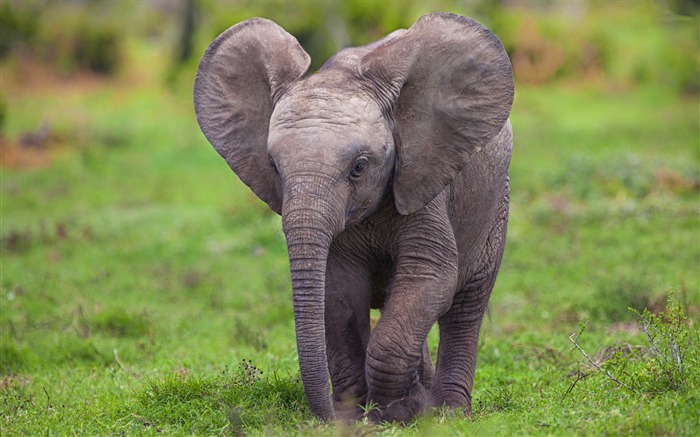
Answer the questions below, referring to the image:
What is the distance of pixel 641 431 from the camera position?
4.77 m

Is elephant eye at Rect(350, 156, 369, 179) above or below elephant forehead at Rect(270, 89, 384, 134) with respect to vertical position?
below

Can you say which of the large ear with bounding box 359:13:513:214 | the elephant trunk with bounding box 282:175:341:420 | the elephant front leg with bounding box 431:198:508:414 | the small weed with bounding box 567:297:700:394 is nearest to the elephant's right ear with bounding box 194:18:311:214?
the large ear with bounding box 359:13:513:214

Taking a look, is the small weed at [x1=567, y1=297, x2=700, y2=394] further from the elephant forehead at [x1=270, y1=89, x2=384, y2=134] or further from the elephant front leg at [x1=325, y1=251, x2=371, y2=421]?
the elephant forehead at [x1=270, y1=89, x2=384, y2=134]

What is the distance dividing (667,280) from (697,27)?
43.0 ft

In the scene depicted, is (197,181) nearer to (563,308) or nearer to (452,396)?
(563,308)

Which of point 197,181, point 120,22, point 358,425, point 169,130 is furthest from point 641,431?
point 120,22

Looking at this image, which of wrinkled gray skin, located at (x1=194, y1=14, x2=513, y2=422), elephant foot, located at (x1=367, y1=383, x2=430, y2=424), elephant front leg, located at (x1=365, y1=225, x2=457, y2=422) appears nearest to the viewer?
wrinkled gray skin, located at (x1=194, y1=14, x2=513, y2=422)

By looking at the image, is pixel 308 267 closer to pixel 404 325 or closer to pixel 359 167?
pixel 359 167

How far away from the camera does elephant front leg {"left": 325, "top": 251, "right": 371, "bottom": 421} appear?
5.82 m

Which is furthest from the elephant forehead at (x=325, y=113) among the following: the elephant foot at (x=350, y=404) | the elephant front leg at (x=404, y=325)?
the elephant foot at (x=350, y=404)

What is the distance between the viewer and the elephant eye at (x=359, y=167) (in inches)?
204

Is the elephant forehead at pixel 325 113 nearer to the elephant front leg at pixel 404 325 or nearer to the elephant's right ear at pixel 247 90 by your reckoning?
the elephant's right ear at pixel 247 90

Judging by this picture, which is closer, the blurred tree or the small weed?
the small weed

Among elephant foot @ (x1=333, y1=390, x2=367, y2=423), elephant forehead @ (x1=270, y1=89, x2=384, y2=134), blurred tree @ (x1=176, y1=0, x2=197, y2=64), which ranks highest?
elephant forehead @ (x1=270, y1=89, x2=384, y2=134)
